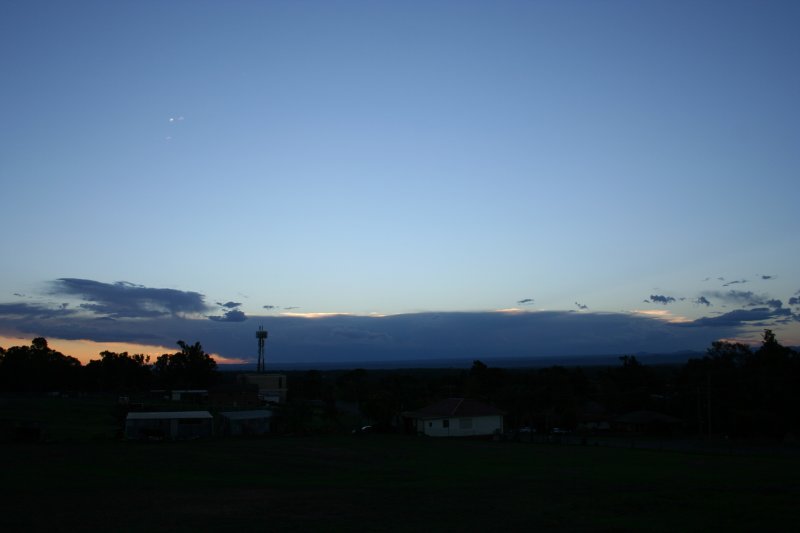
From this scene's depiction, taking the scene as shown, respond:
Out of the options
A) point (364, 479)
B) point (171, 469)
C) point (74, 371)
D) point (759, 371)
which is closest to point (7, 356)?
point (74, 371)

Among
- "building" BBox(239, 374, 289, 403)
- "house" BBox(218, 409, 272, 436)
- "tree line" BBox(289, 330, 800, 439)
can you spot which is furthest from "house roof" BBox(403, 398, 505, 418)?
"building" BBox(239, 374, 289, 403)

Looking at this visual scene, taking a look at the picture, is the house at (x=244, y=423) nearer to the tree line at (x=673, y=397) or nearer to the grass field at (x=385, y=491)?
the tree line at (x=673, y=397)

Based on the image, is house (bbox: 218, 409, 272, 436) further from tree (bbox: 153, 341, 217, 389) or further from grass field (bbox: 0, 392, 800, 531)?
tree (bbox: 153, 341, 217, 389)

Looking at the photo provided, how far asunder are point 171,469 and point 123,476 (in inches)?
106

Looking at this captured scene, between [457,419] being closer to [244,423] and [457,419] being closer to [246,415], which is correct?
[246,415]

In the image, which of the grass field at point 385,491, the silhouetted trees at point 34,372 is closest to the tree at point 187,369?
the silhouetted trees at point 34,372

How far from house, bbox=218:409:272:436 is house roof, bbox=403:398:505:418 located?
1286 cm

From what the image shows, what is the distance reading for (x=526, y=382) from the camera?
81188mm

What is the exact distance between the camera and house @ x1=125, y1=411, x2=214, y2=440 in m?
43.7

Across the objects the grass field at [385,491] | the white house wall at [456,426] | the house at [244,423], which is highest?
the grass field at [385,491]

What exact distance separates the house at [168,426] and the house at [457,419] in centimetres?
1730

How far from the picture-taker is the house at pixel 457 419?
53469 mm

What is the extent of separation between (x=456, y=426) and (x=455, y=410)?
131 centimetres

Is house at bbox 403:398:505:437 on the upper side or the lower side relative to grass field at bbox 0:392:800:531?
lower
